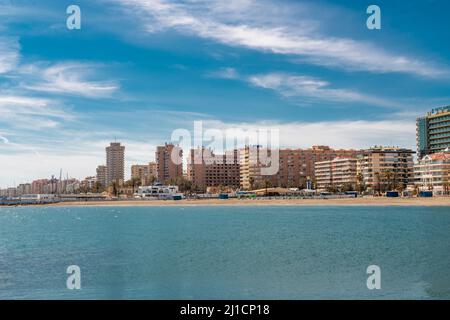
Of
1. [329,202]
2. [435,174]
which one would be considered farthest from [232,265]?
[435,174]

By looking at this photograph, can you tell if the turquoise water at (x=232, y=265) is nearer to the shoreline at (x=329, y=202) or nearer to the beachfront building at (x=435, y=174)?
the shoreline at (x=329, y=202)

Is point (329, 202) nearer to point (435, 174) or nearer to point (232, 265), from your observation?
point (435, 174)

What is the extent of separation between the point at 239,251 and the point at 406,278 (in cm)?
1743

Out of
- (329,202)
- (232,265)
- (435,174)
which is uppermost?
(435,174)

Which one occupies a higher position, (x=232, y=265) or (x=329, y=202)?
(x=232, y=265)

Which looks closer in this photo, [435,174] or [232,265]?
[232,265]

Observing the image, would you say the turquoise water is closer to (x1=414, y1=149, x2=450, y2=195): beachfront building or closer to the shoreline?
the shoreline

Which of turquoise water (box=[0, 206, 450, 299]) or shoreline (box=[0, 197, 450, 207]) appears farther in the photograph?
shoreline (box=[0, 197, 450, 207])

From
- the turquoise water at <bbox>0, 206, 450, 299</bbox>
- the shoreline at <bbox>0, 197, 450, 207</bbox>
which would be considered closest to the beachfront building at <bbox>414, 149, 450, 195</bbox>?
the shoreline at <bbox>0, 197, 450, 207</bbox>

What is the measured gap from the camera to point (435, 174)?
572 feet

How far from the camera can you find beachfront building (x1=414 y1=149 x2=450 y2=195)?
169 metres

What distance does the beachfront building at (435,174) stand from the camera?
6666 inches

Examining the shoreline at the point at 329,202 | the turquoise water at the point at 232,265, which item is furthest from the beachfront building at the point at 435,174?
the turquoise water at the point at 232,265

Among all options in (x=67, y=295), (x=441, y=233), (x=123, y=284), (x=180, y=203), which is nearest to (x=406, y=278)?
(x=123, y=284)
